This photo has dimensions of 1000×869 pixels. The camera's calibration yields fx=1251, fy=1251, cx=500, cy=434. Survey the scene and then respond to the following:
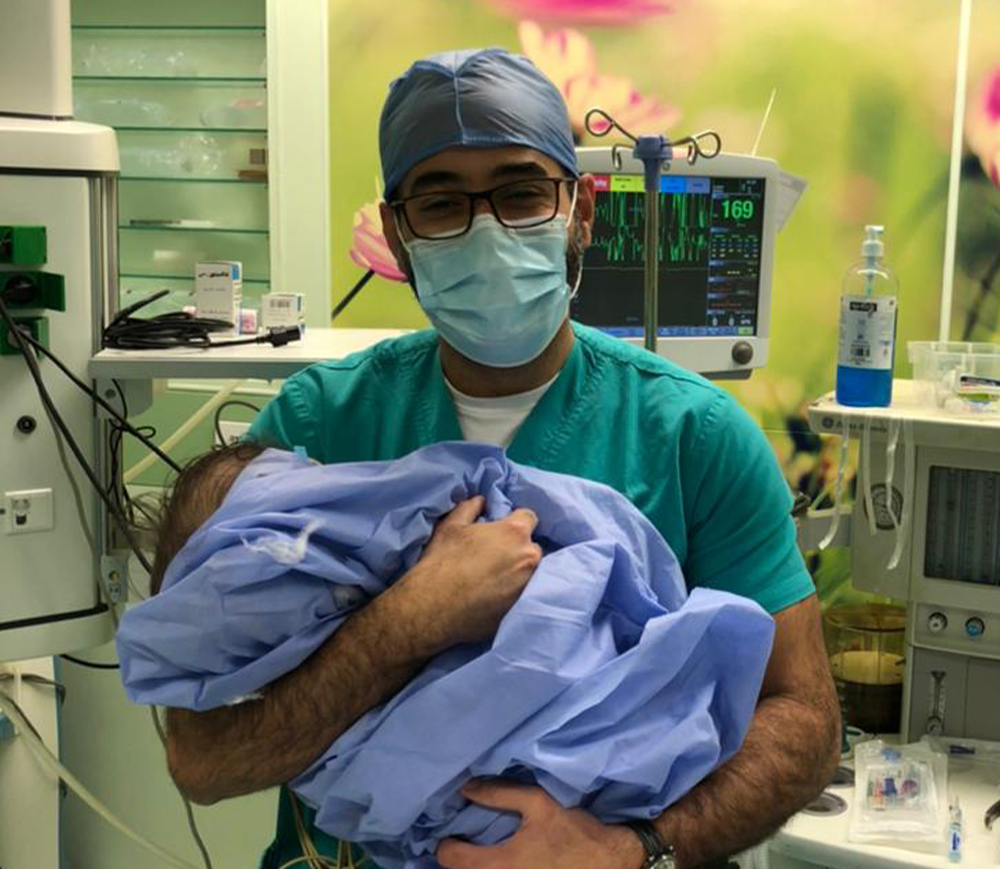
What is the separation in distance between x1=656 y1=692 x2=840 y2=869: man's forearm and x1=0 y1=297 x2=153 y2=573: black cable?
90 cm

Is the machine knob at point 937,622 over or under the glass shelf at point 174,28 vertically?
under

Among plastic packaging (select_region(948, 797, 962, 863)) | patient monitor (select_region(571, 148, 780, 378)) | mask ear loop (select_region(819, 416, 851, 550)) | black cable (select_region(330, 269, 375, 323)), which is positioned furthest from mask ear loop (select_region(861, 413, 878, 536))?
black cable (select_region(330, 269, 375, 323))

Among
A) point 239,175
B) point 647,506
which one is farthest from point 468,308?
point 239,175

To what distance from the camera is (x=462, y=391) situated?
139 centimetres

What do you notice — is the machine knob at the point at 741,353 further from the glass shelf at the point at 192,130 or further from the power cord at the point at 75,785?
the glass shelf at the point at 192,130

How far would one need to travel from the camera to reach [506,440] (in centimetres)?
135

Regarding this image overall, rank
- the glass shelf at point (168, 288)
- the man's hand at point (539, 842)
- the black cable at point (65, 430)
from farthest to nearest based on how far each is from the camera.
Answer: the glass shelf at point (168, 288), the black cable at point (65, 430), the man's hand at point (539, 842)

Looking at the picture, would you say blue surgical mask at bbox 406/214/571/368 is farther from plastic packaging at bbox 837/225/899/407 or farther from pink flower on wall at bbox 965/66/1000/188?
pink flower on wall at bbox 965/66/1000/188

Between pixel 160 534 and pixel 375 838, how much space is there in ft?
1.19

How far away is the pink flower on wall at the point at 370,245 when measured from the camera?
10.9ft

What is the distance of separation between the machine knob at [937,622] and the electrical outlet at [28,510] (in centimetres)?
145

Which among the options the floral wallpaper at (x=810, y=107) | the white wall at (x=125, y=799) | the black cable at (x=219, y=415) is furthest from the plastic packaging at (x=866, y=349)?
the white wall at (x=125, y=799)

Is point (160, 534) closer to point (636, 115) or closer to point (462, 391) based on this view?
point (462, 391)

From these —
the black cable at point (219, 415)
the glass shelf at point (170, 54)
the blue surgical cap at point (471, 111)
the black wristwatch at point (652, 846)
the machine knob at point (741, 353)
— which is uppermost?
the glass shelf at point (170, 54)
